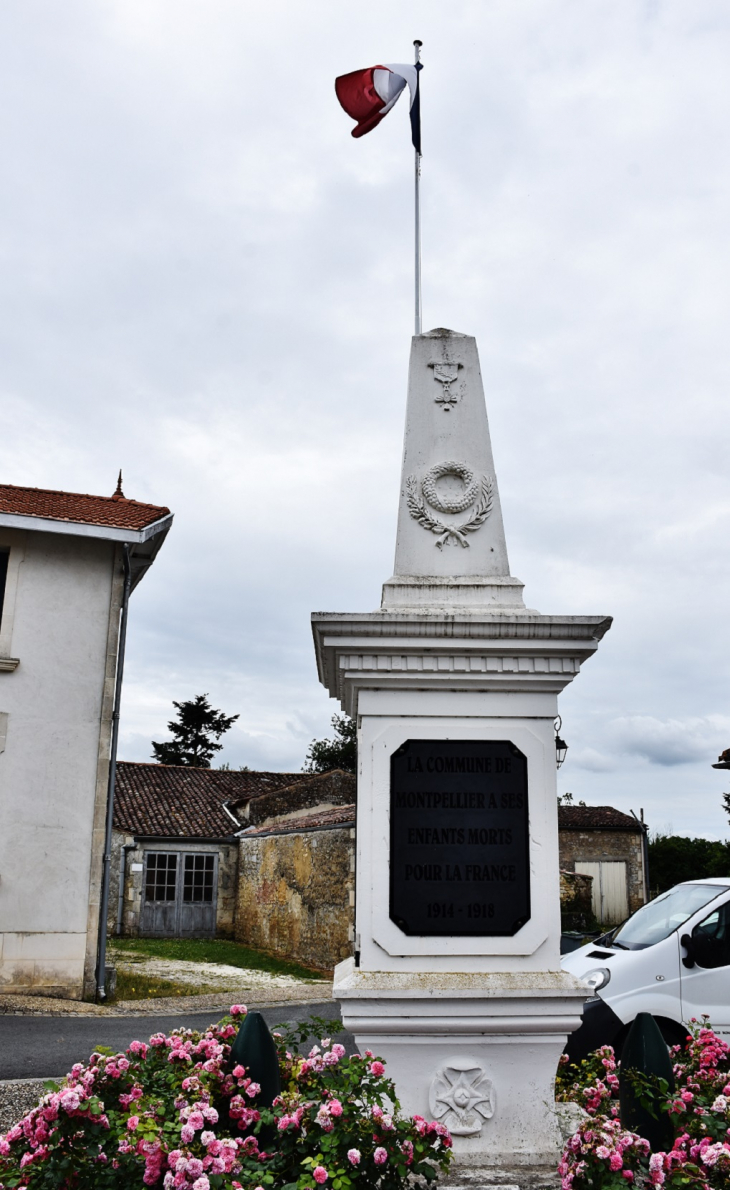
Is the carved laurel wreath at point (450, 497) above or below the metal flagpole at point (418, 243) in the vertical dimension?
below

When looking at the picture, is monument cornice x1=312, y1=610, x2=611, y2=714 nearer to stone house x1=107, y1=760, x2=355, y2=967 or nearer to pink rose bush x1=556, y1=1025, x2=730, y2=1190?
pink rose bush x1=556, y1=1025, x2=730, y2=1190

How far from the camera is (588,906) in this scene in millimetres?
22156

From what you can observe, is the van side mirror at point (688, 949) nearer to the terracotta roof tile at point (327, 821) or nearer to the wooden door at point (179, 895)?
the terracotta roof tile at point (327, 821)

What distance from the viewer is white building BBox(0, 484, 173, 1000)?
1088cm

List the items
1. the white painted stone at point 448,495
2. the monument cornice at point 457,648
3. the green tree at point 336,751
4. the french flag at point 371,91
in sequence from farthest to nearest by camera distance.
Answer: the green tree at point 336,751
the french flag at point 371,91
the white painted stone at point 448,495
the monument cornice at point 457,648

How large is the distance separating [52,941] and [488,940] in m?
8.63

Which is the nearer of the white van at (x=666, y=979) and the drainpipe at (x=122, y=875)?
the white van at (x=666, y=979)

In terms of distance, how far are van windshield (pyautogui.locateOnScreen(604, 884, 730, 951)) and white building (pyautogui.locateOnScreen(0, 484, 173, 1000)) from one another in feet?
20.8

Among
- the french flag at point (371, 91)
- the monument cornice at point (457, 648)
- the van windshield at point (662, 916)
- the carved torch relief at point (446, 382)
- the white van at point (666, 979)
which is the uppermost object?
the french flag at point (371, 91)

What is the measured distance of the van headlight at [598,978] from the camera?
6.90 metres

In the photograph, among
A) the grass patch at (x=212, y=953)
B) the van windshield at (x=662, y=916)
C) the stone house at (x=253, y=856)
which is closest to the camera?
the van windshield at (x=662, y=916)

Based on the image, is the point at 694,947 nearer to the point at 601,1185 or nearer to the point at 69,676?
the point at 601,1185

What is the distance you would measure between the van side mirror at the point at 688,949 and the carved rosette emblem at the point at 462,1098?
3930 millimetres

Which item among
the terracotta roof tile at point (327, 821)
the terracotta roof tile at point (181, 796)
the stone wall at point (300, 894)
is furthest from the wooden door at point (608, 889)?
the terracotta roof tile at point (327, 821)
